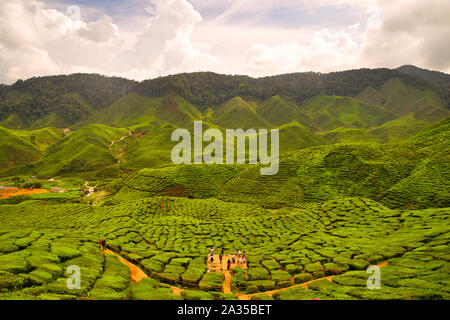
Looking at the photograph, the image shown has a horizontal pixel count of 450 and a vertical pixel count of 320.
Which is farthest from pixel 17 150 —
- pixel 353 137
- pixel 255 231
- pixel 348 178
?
pixel 353 137

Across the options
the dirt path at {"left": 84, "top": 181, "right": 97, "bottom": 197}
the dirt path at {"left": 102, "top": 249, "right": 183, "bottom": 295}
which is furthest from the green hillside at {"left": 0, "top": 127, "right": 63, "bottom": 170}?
the dirt path at {"left": 102, "top": 249, "right": 183, "bottom": 295}

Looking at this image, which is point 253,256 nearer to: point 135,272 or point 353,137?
point 135,272

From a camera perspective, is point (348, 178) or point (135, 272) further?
point (348, 178)

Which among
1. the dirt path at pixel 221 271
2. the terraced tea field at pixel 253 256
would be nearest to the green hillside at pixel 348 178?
the terraced tea field at pixel 253 256

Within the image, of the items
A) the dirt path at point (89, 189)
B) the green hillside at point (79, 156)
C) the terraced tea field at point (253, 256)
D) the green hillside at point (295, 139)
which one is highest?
the green hillside at point (295, 139)

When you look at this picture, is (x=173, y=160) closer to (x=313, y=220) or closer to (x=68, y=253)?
(x=313, y=220)

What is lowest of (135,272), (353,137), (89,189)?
(135,272)

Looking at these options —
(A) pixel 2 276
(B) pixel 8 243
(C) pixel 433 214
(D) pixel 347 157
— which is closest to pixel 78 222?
(B) pixel 8 243

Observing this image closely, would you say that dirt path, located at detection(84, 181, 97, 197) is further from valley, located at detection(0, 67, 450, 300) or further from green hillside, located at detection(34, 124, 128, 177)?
green hillside, located at detection(34, 124, 128, 177)

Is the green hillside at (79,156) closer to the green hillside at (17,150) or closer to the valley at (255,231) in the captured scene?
the green hillside at (17,150)
